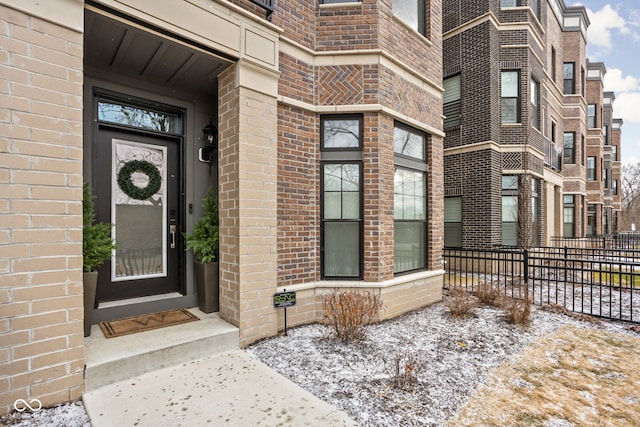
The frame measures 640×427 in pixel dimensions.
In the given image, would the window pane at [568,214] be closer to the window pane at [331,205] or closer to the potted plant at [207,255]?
→ the window pane at [331,205]

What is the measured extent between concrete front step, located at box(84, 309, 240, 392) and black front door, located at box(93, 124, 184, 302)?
75cm

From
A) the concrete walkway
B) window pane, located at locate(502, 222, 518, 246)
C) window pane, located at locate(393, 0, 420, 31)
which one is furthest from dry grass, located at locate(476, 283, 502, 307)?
window pane, located at locate(393, 0, 420, 31)

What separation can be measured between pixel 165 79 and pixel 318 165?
2.43 meters

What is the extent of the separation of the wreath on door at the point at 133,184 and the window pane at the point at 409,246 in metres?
3.84

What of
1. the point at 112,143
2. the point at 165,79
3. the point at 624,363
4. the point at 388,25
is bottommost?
the point at 624,363

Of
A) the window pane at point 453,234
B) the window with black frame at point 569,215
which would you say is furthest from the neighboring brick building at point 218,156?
the window with black frame at point 569,215

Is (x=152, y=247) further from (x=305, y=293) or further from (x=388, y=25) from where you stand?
(x=388, y=25)

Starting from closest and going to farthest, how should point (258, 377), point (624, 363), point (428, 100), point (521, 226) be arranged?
point (258, 377), point (624, 363), point (428, 100), point (521, 226)

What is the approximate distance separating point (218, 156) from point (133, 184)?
3.92 ft

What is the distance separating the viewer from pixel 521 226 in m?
9.73

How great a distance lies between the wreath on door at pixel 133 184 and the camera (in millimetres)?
4338

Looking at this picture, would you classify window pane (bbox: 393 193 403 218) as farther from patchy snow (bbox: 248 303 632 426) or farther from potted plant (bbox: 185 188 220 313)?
potted plant (bbox: 185 188 220 313)

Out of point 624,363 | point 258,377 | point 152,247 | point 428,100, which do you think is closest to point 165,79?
point 152,247

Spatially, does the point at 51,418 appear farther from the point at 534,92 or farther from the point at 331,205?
the point at 534,92
